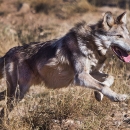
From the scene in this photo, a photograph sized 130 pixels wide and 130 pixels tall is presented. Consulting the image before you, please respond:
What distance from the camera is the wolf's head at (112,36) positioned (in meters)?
7.38

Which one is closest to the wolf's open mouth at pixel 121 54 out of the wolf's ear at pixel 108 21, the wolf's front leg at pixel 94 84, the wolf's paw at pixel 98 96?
the wolf's ear at pixel 108 21

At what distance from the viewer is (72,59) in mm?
7453

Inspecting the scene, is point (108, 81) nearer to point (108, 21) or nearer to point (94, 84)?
point (94, 84)

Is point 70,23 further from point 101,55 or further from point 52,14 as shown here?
point 101,55

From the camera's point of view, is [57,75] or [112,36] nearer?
[112,36]

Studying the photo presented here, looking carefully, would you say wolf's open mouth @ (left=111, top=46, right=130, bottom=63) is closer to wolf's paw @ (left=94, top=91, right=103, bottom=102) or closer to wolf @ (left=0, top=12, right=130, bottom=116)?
wolf @ (left=0, top=12, right=130, bottom=116)

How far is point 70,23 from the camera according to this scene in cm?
1477

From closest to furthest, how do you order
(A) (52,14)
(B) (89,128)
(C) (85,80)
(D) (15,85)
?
(B) (89,128)
(C) (85,80)
(D) (15,85)
(A) (52,14)

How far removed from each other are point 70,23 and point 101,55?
7.30 m

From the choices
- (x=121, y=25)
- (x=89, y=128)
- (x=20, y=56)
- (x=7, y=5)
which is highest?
(x=121, y=25)

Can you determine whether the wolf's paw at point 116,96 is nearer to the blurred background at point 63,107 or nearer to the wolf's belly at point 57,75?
the blurred background at point 63,107

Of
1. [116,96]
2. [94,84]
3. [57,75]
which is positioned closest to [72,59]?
[57,75]

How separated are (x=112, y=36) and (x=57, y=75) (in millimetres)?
1104

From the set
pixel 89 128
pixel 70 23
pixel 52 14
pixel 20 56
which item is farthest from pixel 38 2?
pixel 89 128
